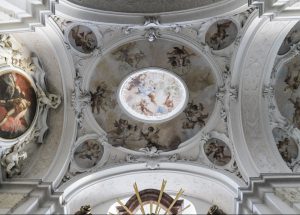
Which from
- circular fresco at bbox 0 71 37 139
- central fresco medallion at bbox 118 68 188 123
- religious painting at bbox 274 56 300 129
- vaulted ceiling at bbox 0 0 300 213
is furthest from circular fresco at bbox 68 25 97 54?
religious painting at bbox 274 56 300 129

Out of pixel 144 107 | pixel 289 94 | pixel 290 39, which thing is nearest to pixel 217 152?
pixel 289 94

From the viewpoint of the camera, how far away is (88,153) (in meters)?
12.6

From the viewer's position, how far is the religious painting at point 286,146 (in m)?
11.7

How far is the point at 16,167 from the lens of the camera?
1120 cm

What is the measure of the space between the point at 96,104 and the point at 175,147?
295 centimetres

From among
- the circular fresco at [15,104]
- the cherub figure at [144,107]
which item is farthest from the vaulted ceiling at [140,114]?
the cherub figure at [144,107]

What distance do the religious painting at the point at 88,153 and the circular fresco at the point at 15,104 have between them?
5.87 feet

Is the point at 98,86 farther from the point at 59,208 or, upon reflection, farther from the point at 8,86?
the point at 59,208

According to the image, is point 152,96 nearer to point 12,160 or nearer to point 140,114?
point 140,114

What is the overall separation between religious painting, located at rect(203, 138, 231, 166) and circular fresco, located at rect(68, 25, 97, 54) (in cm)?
476

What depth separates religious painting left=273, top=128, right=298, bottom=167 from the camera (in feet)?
38.4

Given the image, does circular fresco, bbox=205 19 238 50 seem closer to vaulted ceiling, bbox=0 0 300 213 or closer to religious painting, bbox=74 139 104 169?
vaulted ceiling, bbox=0 0 300 213

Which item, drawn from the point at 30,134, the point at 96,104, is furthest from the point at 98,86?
the point at 30,134

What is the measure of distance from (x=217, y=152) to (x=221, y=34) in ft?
11.8
